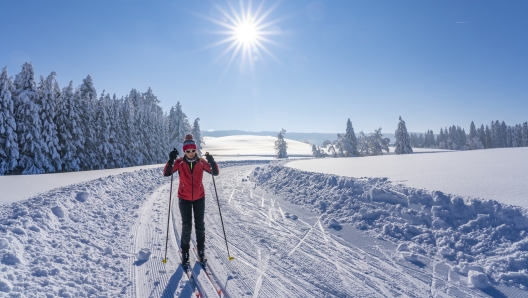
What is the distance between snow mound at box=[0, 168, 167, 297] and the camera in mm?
3931

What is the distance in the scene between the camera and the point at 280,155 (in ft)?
236

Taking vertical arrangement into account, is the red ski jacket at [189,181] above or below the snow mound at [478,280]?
above

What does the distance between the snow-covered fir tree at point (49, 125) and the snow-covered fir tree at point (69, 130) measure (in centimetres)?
95

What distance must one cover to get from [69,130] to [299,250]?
34218 mm

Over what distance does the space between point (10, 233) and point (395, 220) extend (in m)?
8.52

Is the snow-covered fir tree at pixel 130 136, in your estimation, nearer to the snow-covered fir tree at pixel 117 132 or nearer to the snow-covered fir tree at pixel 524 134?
the snow-covered fir tree at pixel 117 132

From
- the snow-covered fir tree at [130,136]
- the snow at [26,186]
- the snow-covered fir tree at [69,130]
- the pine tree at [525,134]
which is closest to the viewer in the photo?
the snow at [26,186]

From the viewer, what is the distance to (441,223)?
5.85 meters

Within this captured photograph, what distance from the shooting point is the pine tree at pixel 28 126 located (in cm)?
2538

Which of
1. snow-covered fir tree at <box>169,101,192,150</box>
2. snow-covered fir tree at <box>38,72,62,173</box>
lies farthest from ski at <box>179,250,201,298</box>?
snow-covered fir tree at <box>169,101,192,150</box>

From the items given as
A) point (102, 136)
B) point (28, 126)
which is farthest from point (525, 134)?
point (28, 126)

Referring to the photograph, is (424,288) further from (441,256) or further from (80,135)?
(80,135)

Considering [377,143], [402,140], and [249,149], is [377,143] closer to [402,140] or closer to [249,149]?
[402,140]

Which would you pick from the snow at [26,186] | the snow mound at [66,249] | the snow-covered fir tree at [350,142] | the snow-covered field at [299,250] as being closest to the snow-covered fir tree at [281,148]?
the snow-covered fir tree at [350,142]
